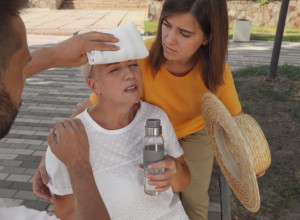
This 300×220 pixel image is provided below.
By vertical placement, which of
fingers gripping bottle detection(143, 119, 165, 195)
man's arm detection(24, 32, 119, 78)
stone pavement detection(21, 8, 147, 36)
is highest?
man's arm detection(24, 32, 119, 78)

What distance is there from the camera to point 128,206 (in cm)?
194

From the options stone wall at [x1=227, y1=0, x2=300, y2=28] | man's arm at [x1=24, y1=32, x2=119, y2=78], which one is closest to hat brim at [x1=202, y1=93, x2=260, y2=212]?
man's arm at [x1=24, y1=32, x2=119, y2=78]

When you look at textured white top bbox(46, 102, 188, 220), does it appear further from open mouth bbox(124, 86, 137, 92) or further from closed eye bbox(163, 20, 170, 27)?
closed eye bbox(163, 20, 170, 27)

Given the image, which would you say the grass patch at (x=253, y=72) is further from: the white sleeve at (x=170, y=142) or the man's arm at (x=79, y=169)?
the man's arm at (x=79, y=169)

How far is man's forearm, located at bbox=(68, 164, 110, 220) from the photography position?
5.48 ft

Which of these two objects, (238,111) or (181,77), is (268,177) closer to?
(238,111)

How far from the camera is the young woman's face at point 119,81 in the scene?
192 cm

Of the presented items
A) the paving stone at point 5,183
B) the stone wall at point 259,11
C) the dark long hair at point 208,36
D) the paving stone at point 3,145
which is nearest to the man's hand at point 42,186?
the dark long hair at point 208,36

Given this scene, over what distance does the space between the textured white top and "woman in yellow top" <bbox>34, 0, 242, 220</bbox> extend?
0.54 metres

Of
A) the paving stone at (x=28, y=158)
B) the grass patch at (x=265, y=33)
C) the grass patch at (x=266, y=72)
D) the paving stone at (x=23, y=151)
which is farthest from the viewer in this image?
the grass patch at (x=265, y=33)

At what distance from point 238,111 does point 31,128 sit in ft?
11.6

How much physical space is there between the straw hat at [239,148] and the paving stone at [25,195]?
6.82ft

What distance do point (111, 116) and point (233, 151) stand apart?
92 cm

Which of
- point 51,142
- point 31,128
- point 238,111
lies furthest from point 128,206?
point 31,128
